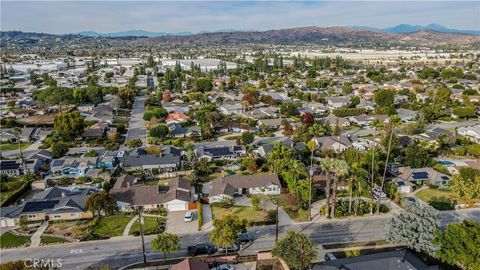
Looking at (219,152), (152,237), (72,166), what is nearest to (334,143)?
(219,152)

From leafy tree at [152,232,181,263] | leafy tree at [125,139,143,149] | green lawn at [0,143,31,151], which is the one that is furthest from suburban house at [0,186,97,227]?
A: green lawn at [0,143,31,151]

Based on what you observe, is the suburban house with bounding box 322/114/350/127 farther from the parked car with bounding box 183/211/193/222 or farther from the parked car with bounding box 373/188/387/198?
the parked car with bounding box 183/211/193/222

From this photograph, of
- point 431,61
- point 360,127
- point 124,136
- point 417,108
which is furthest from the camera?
point 431,61

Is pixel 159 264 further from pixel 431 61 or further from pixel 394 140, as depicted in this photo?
pixel 431 61

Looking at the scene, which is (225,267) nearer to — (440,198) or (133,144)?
(440,198)

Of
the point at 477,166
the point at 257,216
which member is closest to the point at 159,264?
the point at 257,216

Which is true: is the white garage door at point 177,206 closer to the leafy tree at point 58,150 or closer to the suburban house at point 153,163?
the suburban house at point 153,163
